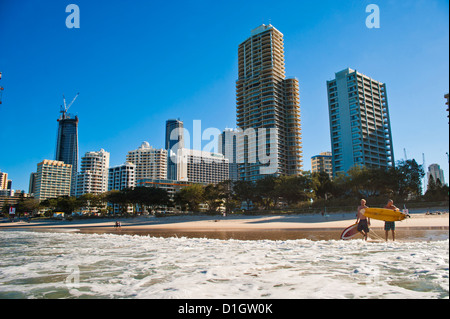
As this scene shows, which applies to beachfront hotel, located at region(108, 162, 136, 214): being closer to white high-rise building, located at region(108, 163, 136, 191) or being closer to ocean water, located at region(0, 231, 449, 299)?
white high-rise building, located at region(108, 163, 136, 191)

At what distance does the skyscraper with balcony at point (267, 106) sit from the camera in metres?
108

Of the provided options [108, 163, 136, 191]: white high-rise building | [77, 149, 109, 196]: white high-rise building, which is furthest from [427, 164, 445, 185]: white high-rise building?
[77, 149, 109, 196]: white high-rise building

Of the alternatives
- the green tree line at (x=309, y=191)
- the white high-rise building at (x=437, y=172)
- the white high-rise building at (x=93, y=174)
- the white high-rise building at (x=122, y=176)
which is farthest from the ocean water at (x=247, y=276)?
the white high-rise building at (x=93, y=174)

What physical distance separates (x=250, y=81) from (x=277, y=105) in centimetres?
1663

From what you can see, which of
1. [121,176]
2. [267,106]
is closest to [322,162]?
[267,106]

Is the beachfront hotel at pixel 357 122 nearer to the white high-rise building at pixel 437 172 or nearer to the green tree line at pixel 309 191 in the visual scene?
the green tree line at pixel 309 191

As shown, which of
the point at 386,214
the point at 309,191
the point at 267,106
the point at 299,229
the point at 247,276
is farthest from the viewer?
the point at 267,106

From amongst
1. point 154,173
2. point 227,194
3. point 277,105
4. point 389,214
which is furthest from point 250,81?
point 389,214

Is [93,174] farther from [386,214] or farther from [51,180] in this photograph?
[386,214]

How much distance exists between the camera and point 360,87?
109562 mm

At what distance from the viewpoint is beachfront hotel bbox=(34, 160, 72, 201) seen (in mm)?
165750

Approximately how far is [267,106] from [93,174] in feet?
394

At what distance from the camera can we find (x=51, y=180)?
557 ft
